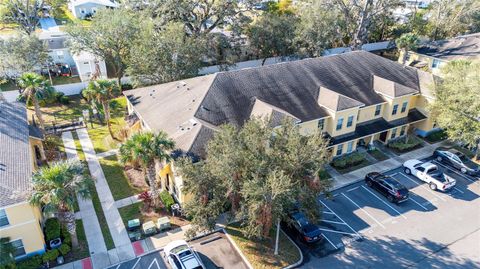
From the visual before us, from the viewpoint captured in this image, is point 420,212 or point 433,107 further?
point 433,107

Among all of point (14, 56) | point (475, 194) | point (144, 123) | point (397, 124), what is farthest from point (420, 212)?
point (14, 56)

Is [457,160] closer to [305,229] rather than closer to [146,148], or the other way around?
[305,229]

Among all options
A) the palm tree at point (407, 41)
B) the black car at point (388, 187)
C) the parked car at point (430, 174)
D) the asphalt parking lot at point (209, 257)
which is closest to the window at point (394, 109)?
the parked car at point (430, 174)

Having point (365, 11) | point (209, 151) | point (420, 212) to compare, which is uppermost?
point (365, 11)

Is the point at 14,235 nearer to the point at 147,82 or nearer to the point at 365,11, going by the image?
the point at 147,82

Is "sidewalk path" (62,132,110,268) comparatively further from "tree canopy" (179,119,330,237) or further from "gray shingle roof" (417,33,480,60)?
"gray shingle roof" (417,33,480,60)

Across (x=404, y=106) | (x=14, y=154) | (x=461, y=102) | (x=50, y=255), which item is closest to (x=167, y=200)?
(x=50, y=255)

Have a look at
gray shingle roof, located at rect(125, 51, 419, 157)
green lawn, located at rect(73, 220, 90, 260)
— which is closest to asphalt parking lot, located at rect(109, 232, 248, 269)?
green lawn, located at rect(73, 220, 90, 260)

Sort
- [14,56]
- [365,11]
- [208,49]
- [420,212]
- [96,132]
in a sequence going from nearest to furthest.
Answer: [420,212] → [96,132] → [14,56] → [208,49] → [365,11]
